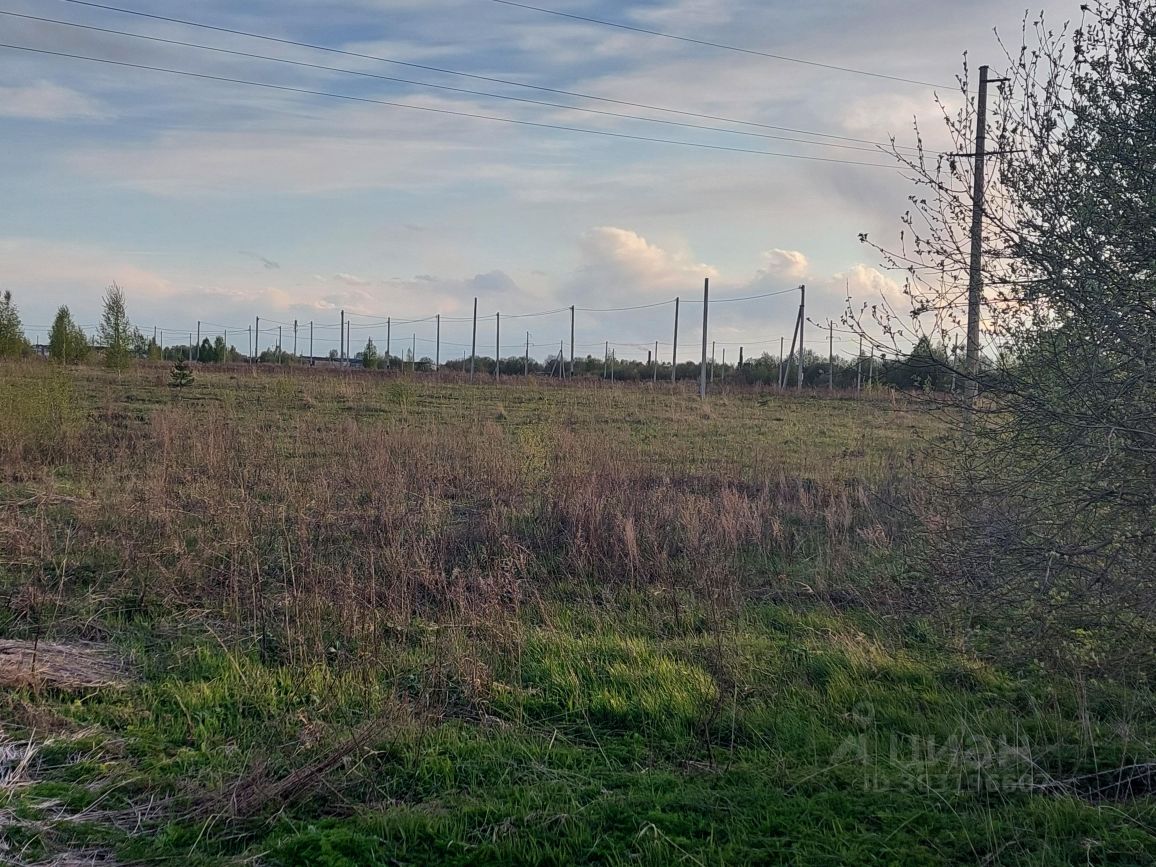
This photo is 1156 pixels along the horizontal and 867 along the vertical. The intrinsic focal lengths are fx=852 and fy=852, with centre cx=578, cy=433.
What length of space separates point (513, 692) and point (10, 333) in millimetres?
30607

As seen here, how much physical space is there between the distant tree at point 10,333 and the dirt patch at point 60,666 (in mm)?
26626

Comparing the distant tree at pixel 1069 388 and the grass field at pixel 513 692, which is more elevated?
the distant tree at pixel 1069 388

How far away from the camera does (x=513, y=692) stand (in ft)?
15.3

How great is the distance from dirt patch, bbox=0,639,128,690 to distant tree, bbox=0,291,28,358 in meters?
26.6

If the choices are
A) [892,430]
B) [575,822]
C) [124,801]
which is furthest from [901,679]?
[892,430]

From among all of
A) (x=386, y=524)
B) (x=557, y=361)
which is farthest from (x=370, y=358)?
(x=386, y=524)

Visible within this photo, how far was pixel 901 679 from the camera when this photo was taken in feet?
16.6

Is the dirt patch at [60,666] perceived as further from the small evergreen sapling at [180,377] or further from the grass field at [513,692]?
the small evergreen sapling at [180,377]

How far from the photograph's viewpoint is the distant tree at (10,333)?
90.5 ft

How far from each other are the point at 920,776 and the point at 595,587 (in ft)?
11.6

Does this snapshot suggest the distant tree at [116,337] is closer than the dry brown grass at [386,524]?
No

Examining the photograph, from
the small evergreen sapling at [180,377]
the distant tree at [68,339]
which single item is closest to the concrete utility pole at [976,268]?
the small evergreen sapling at [180,377]

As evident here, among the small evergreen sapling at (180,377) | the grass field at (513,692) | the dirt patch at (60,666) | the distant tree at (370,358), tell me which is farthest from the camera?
the distant tree at (370,358)

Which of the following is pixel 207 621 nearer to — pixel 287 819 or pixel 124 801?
pixel 124 801
